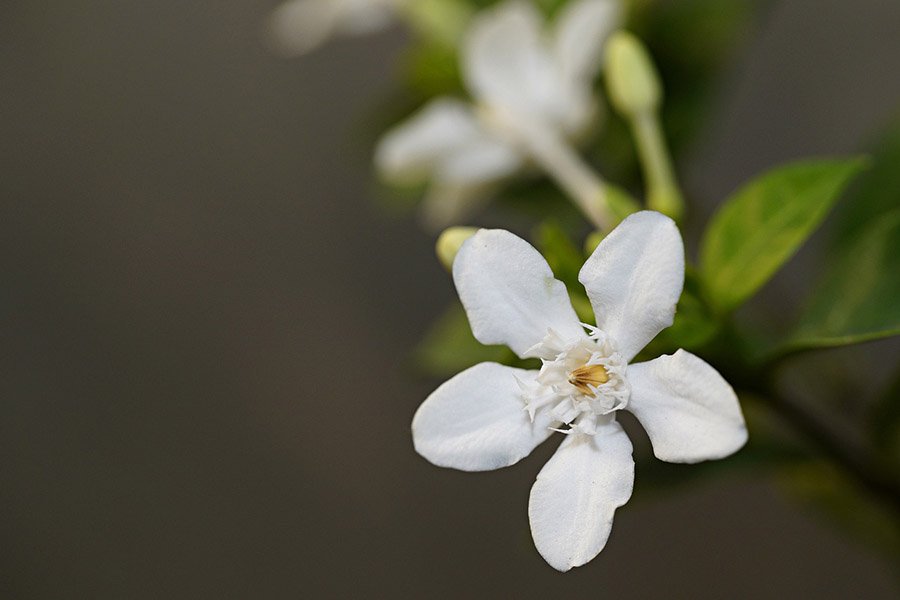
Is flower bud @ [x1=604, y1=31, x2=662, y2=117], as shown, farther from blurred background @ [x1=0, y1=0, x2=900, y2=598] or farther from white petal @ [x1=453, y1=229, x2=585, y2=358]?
blurred background @ [x1=0, y1=0, x2=900, y2=598]

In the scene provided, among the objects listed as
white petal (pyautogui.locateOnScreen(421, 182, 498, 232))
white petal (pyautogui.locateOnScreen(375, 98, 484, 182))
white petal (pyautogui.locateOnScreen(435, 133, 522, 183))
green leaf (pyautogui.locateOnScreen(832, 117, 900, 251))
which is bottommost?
green leaf (pyautogui.locateOnScreen(832, 117, 900, 251))

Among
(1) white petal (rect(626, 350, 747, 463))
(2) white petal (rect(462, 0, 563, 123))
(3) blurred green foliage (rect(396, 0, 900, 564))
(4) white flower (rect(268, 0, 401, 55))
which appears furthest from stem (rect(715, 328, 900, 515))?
(4) white flower (rect(268, 0, 401, 55))

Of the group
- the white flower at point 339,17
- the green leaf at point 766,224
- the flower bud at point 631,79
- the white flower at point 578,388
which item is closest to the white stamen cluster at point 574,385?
the white flower at point 578,388

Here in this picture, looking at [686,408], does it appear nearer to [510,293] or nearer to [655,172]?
[510,293]

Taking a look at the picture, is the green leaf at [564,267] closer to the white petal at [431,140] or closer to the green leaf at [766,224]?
the green leaf at [766,224]

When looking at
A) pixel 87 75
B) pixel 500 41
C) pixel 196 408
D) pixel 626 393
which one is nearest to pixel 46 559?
pixel 196 408

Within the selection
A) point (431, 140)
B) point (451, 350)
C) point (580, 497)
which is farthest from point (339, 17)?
point (580, 497)

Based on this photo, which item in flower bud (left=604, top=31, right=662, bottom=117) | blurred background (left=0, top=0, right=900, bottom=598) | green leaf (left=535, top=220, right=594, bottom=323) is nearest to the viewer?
green leaf (left=535, top=220, right=594, bottom=323)
